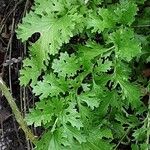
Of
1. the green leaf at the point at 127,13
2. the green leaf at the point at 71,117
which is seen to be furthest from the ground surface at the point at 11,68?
the green leaf at the point at 127,13

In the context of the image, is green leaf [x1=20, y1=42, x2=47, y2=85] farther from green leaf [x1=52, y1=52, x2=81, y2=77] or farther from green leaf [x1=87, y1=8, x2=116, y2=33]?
green leaf [x1=87, y1=8, x2=116, y2=33]

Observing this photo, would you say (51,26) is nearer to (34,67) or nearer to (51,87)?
(34,67)

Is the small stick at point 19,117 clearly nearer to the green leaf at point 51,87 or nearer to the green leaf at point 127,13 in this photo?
the green leaf at point 51,87

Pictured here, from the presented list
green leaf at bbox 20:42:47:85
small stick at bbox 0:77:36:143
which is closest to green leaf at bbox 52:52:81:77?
green leaf at bbox 20:42:47:85

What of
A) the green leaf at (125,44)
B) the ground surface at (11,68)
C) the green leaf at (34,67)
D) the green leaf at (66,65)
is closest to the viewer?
the green leaf at (125,44)

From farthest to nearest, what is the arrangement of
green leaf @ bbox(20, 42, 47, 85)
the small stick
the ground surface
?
the ground surface, the small stick, green leaf @ bbox(20, 42, 47, 85)

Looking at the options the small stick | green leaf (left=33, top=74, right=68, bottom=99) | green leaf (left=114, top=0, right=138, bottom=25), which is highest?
green leaf (left=114, top=0, right=138, bottom=25)
